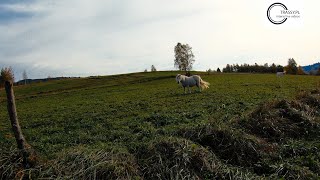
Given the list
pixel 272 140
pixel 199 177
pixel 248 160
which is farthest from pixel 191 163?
pixel 272 140

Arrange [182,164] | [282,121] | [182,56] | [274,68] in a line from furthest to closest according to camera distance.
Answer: [274,68], [182,56], [282,121], [182,164]

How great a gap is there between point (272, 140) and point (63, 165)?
21.8 ft

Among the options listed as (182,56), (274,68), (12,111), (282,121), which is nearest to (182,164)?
(12,111)

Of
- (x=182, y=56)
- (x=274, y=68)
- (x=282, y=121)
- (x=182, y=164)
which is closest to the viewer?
(x=182, y=164)

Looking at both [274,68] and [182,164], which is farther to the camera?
[274,68]

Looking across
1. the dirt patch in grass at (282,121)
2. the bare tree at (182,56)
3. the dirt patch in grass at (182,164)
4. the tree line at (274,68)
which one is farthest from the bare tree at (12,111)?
the tree line at (274,68)

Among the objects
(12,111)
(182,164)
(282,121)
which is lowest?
(182,164)

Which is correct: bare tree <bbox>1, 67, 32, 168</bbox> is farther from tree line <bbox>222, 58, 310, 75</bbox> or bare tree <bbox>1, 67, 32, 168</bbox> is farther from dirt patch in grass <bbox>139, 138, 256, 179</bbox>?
tree line <bbox>222, 58, 310, 75</bbox>

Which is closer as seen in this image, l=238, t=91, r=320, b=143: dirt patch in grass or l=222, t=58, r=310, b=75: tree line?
l=238, t=91, r=320, b=143: dirt patch in grass

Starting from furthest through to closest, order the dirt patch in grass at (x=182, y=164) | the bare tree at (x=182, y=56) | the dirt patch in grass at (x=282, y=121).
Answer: the bare tree at (x=182, y=56), the dirt patch in grass at (x=282, y=121), the dirt patch in grass at (x=182, y=164)

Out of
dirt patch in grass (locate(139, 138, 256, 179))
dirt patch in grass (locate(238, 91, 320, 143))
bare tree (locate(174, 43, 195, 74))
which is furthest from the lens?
bare tree (locate(174, 43, 195, 74))

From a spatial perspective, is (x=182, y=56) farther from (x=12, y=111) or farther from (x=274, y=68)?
(x=12, y=111)

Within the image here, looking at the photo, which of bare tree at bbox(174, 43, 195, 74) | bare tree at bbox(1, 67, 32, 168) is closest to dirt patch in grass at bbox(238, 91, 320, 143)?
bare tree at bbox(1, 67, 32, 168)

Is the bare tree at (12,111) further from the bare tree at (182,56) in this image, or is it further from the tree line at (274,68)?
the tree line at (274,68)
